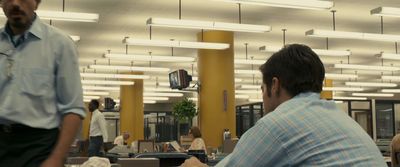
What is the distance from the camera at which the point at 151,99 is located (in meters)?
28.3

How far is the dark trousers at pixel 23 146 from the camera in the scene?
72.6 inches

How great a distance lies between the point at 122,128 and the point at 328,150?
2027 centimetres

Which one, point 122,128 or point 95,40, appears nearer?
point 95,40

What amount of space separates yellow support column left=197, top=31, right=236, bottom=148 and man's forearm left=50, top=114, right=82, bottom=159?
10.7 metres

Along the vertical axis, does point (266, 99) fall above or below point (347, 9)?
below

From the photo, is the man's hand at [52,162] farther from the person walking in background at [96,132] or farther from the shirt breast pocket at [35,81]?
the person walking in background at [96,132]

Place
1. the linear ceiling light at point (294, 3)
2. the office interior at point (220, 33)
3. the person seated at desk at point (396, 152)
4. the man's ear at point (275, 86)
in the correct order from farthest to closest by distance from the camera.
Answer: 1. the office interior at point (220, 33)
2. the linear ceiling light at point (294, 3)
3. the person seated at desk at point (396, 152)
4. the man's ear at point (275, 86)

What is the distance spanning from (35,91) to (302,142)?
94 cm

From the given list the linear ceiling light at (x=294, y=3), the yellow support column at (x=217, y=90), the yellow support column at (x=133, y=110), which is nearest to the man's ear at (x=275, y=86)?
the linear ceiling light at (x=294, y=3)

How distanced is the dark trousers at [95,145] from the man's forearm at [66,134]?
6838mm

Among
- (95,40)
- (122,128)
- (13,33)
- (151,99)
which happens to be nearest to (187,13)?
(95,40)

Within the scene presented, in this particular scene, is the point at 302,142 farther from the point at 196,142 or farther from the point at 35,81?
the point at 196,142

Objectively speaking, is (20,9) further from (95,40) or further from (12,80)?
(95,40)

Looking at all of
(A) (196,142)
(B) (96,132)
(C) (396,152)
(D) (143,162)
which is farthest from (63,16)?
(C) (396,152)
